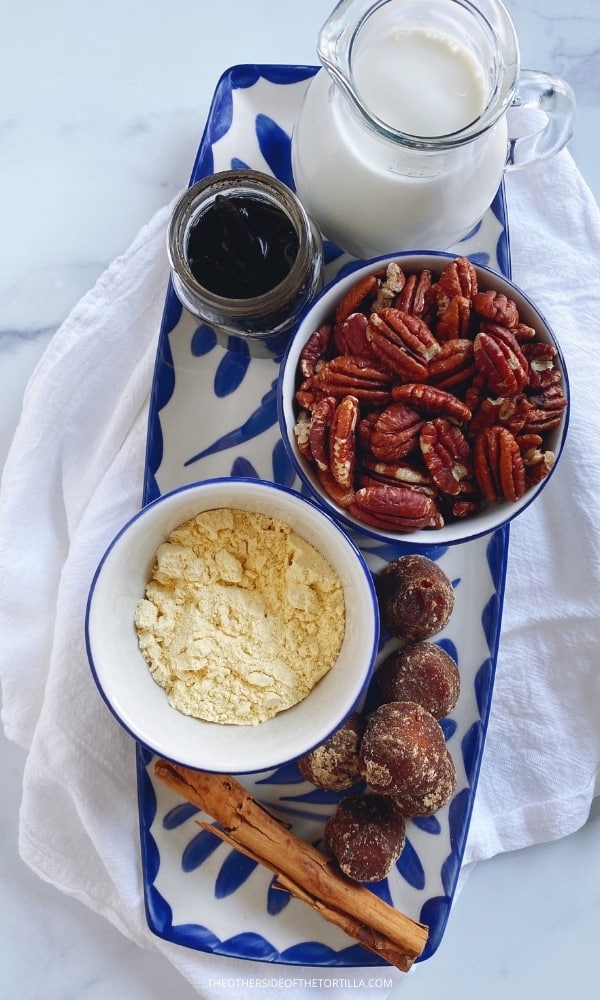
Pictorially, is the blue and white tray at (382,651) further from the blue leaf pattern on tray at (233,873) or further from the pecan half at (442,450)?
the pecan half at (442,450)

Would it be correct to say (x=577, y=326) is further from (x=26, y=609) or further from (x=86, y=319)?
(x=26, y=609)

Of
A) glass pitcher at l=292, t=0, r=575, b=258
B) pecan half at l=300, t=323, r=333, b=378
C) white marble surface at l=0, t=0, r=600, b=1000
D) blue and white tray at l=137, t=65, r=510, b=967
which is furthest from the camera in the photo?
white marble surface at l=0, t=0, r=600, b=1000

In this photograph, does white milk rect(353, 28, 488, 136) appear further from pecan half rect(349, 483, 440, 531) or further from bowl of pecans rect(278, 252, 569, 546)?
pecan half rect(349, 483, 440, 531)

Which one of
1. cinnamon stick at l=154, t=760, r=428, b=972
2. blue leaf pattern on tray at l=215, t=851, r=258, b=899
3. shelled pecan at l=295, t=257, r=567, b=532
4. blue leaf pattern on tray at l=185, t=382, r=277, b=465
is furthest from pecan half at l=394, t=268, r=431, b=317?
blue leaf pattern on tray at l=215, t=851, r=258, b=899

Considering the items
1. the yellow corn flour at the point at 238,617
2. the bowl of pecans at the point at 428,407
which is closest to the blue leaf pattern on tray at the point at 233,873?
the yellow corn flour at the point at 238,617

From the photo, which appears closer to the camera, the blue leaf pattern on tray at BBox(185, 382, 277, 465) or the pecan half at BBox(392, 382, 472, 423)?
the pecan half at BBox(392, 382, 472, 423)

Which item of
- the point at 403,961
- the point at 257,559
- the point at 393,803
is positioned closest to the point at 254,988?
the point at 403,961
